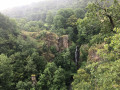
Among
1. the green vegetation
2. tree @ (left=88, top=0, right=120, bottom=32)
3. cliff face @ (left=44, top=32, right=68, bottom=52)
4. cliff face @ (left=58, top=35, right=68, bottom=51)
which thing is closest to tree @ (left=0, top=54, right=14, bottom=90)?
the green vegetation

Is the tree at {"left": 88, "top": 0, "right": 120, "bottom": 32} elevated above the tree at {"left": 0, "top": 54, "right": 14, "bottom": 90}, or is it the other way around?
the tree at {"left": 88, "top": 0, "right": 120, "bottom": 32}

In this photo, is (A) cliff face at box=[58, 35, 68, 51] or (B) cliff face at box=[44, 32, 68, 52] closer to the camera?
(B) cliff face at box=[44, 32, 68, 52]

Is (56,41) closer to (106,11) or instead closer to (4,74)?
(4,74)

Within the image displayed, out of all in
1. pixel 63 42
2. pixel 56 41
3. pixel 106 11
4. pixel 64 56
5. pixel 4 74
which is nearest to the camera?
pixel 106 11

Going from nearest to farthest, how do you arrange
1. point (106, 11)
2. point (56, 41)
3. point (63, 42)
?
point (106, 11) < point (56, 41) < point (63, 42)

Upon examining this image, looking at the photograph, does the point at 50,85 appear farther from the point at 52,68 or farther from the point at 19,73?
the point at 19,73

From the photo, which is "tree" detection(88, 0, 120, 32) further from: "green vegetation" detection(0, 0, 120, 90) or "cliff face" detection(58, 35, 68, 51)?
"cliff face" detection(58, 35, 68, 51)

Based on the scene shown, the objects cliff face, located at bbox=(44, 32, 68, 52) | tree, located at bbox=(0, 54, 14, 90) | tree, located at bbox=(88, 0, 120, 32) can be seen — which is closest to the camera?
tree, located at bbox=(88, 0, 120, 32)

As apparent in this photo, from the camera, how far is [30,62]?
15258 mm

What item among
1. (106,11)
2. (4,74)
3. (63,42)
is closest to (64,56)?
(63,42)

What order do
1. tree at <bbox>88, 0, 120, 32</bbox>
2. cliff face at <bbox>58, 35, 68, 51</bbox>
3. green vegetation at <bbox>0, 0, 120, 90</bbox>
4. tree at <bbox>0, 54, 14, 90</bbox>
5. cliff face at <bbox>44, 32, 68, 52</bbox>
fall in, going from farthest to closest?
cliff face at <bbox>58, 35, 68, 51</bbox> → cliff face at <bbox>44, 32, 68, 52</bbox> → tree at <bbox>0, 54, 14, 90</bbox> → tree at <bbox>88, 0, 120, 32</bbox> → green vegetation at <bbox>0, 0, 120, 90</bbox>

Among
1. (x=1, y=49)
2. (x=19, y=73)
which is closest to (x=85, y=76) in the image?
(x=19, y=73)

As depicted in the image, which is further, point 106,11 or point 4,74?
point 4,74

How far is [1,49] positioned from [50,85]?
1122cm
